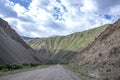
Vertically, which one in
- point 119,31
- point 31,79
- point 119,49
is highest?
point 119,31

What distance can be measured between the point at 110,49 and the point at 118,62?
11.8m

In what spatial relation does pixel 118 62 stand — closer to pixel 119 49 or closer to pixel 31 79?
pixel 119 49

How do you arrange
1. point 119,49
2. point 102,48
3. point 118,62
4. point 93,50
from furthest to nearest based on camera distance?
point 93,50
point 102,48
point 119,49
point 118,62

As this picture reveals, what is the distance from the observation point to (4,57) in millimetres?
75125

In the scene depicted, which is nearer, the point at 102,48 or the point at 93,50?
the point at 102,48

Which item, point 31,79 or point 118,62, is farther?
point 118,62

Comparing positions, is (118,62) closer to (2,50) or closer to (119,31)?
(119,31)

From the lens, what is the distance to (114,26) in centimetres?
9812

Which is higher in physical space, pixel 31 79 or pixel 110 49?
pixel 110 49

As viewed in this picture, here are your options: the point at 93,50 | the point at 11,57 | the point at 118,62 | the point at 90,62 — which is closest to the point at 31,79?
the point at 118,62

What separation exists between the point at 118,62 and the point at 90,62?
69.1ft

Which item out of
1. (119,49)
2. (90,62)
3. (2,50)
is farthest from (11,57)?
(119,49)

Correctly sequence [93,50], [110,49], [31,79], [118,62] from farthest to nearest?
[93,50], [110,49], [118,62], [31,79]

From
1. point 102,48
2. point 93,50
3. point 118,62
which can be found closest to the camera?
point 118,62
